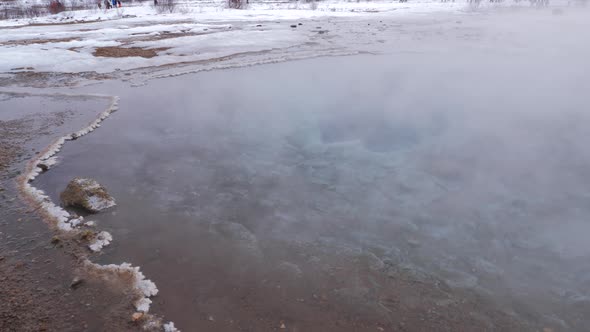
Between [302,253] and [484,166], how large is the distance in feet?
9.55

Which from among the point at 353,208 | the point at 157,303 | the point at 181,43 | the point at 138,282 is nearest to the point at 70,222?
the point at 138,282

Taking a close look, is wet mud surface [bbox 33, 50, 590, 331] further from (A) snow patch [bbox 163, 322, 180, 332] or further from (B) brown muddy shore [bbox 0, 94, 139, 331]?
(B) brown muddy shore [bbox 0, 94, 139, 331]

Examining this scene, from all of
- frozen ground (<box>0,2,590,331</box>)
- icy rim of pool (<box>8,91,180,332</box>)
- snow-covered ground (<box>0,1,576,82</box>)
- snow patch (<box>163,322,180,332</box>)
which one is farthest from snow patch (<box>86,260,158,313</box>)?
snow-covered ground (<box>0,1,576,82</box>)

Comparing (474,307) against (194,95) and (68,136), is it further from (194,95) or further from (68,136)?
(194,95)

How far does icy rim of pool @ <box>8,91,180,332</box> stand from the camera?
120 inches

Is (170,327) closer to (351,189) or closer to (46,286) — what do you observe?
(46,286)

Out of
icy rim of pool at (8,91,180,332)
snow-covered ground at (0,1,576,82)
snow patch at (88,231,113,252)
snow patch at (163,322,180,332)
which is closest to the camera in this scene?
snow patch at (163,322,180,332)

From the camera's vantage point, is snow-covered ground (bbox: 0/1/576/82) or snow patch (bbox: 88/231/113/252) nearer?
snow patch (bbox: 88/231/113/252)

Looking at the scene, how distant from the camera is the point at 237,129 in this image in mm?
6570

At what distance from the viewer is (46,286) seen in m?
3.23

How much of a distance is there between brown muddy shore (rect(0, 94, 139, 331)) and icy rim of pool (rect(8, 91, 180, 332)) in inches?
3.2

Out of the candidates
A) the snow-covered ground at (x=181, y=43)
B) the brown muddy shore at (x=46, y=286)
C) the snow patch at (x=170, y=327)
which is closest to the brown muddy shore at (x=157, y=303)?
the brown muddy shore at (x=46, y=286)

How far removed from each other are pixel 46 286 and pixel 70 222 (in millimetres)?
998

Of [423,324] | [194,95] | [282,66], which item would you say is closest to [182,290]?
[423,324]
